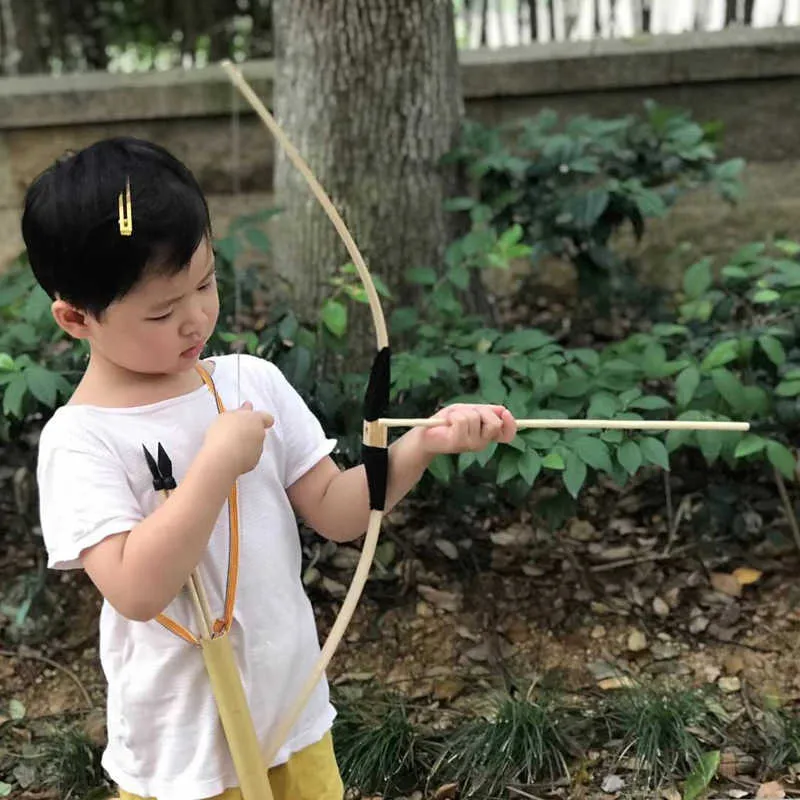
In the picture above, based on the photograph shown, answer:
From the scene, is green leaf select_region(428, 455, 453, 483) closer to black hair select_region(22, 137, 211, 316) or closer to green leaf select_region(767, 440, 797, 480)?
green leaf select_region(767, 440, 797, 480)

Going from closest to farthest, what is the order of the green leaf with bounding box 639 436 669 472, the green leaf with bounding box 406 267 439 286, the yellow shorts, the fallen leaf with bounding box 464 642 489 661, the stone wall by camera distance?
the yellow shorts → the green leaf with bounding box 639 436 669 472 → the fallen leaf with bounding box 464 642 489 661 → the green leaf with bounding box 406 267 439 286 → the stone wall

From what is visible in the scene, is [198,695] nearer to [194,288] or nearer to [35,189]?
[194,288]

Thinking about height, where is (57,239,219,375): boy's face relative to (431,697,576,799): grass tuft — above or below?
above

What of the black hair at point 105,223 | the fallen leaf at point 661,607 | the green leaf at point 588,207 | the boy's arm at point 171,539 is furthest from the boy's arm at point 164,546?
the green leaf at point 588,207

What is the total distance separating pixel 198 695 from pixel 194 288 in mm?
589

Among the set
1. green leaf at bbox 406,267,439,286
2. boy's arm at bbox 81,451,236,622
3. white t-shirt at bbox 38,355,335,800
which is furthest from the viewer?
green leaf at bbox 406,267,439,286

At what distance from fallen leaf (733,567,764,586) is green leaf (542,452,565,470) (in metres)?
0.96

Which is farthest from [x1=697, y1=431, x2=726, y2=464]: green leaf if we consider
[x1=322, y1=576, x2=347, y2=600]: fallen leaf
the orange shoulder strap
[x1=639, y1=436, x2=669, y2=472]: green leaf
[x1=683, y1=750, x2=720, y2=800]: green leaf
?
the orange shoulder strap

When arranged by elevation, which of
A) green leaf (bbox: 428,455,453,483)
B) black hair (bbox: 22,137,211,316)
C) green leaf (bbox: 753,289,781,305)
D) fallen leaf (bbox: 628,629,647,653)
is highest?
black hair (bbox: 22,137,211,316)

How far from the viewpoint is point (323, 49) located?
10.6 feet

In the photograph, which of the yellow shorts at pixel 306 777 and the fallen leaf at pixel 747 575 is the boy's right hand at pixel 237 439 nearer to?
the yellow shorts at pixel 306 777

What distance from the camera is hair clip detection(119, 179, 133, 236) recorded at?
4.22ft

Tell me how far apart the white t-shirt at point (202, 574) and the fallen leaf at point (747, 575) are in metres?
1.74

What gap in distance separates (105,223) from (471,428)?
0.56m
